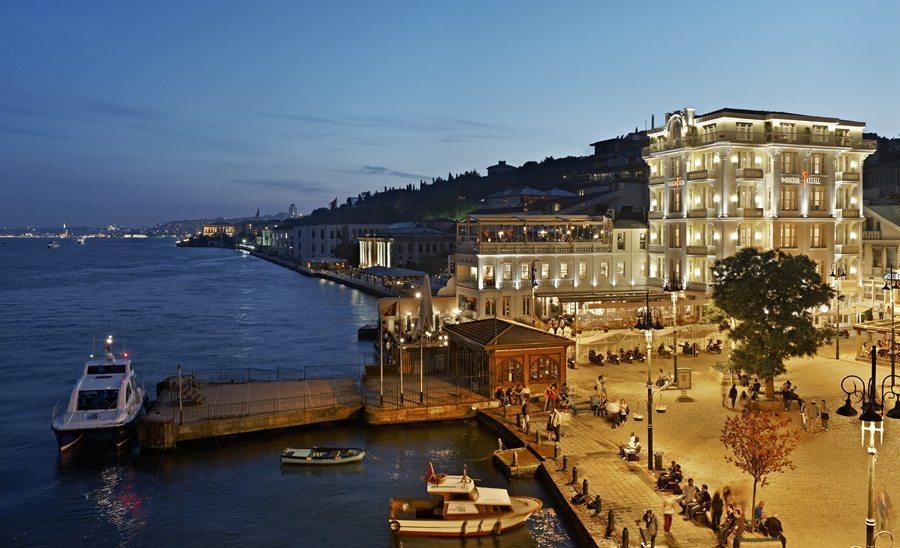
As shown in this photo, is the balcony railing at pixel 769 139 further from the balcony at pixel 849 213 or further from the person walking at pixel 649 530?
the person walking at pixel 649 530

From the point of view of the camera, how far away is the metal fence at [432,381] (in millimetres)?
33688

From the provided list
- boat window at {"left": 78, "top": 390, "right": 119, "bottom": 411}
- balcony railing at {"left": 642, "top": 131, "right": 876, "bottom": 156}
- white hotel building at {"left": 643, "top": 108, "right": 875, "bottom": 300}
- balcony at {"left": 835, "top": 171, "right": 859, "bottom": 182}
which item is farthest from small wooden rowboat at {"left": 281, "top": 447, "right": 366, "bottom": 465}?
balcony at {"left": 835, "top": 171, "right": 859, "bottom": 182}

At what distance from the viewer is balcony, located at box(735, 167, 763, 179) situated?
1945 inches

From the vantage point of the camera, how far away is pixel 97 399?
31.9m

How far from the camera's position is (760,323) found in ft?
104

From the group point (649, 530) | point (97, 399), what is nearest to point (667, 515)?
point (649, 530)

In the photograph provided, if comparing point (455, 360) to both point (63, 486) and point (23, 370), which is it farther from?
point (23, 370)

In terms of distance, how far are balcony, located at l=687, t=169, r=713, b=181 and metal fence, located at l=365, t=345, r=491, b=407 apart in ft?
76.1

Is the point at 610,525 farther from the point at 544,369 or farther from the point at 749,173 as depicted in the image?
the point at 749,173

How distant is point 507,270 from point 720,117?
726 inches

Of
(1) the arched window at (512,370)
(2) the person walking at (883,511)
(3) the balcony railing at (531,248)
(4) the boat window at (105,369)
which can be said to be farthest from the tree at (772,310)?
(4) the boat window at (105,369)

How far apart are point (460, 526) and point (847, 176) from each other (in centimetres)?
4541

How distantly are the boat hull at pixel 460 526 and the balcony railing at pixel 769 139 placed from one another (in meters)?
36.4

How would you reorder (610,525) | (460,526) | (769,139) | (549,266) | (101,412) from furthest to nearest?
1. (549,266)
2. (769,139)
3. (101,412)
4. (460,526)
5. (610,525)
